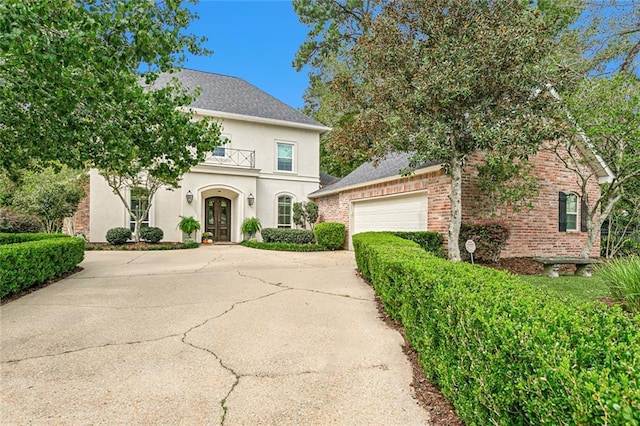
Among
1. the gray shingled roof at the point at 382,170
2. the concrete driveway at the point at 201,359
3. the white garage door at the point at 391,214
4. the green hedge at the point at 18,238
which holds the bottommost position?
the concrete driveway at the point at 201,359

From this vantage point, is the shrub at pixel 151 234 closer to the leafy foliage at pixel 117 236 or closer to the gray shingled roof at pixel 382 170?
the leafy foliage at pixel 117 236

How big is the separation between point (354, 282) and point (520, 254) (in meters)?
6.20

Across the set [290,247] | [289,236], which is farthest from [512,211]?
[289,236]

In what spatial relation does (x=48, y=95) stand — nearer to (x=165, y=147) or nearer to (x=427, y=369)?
(x=165, y=147)

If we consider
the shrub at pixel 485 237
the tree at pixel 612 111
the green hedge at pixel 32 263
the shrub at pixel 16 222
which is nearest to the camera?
the green hedge at pixel 32 263

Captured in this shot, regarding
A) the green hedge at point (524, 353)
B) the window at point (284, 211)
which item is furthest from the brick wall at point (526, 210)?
the window at point (284, 211)

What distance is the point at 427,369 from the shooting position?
287 cm

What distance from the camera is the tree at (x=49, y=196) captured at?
495 inches

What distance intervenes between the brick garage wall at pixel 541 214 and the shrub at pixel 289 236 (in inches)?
279

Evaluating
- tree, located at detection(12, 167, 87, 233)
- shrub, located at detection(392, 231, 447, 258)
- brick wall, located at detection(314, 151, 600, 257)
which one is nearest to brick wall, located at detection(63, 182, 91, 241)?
tree, located at detection(12, 167, 87, 233)

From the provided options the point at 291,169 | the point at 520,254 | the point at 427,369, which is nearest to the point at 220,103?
the point at 291,169

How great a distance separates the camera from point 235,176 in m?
16.0

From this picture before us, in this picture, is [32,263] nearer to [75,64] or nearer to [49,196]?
[75,64]

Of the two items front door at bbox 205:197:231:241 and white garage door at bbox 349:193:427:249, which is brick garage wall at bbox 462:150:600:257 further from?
front door at bbox 205:197:231:241
